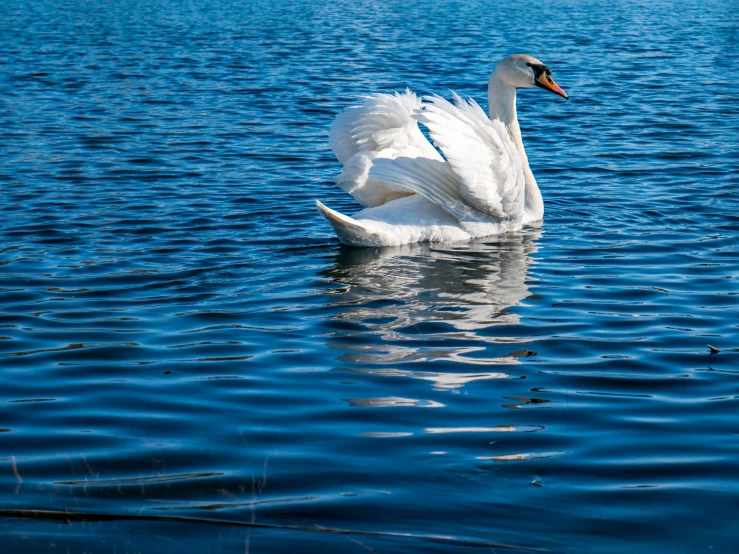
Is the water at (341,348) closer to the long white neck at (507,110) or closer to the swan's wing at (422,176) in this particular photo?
the long white neck at (507,110)

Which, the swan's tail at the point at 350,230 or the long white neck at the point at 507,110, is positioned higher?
the long white neck at the point at 507,110

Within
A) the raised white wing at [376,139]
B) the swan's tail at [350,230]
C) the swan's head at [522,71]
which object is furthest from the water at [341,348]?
the swan's head at [522,71]

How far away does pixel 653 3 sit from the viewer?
115 ft

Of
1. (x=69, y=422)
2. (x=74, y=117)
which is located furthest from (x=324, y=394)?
(x=74, y=117)

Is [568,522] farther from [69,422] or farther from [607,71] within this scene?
[607,71]

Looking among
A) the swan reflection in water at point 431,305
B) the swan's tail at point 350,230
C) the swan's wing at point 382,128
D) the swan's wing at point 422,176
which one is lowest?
the swan reflection in water at point 431,305

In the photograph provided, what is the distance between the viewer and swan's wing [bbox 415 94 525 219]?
891 centimetres

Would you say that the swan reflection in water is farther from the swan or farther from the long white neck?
the long white neck

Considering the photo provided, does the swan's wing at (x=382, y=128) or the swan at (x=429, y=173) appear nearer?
the swan at (x=429, y=173)

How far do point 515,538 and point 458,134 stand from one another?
5.03 m

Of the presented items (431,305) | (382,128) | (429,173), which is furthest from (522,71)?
(431,305)

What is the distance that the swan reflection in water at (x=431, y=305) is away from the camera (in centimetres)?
671

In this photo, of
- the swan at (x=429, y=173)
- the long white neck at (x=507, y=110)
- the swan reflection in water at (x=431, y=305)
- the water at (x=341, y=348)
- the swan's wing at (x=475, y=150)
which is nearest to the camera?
the water at (x=341, y=348)

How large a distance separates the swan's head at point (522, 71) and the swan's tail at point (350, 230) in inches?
94.3
